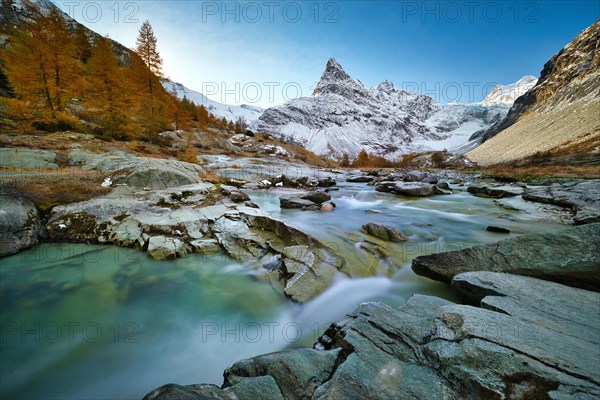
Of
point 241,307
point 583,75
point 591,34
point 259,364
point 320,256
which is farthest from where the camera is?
point 591,34

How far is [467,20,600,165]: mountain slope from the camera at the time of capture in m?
56.4

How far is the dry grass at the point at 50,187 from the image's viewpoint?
276 inches

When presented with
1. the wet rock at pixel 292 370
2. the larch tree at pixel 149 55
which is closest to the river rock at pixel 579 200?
the wet rock at pixel 292 370

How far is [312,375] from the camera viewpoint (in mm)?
2309

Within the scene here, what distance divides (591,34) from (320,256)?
14526 centimetres

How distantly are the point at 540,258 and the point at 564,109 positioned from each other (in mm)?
104986

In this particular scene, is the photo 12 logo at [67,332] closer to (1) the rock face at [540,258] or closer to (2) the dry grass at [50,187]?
(2) the dry grass at [50,187]

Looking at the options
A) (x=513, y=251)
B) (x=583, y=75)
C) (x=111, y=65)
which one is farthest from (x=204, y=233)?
(x=583, y=75)

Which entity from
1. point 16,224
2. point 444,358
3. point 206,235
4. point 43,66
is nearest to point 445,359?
point 444,358

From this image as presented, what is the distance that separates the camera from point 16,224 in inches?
233

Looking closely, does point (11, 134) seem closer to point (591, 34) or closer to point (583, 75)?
point (583, 75)

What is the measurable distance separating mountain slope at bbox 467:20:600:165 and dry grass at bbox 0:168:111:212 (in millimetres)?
75207

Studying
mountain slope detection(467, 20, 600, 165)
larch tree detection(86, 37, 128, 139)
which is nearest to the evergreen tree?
larch tree detection(86, 37, 128, 139)

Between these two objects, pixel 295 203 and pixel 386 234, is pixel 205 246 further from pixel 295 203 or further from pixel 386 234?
pixel 295 203
